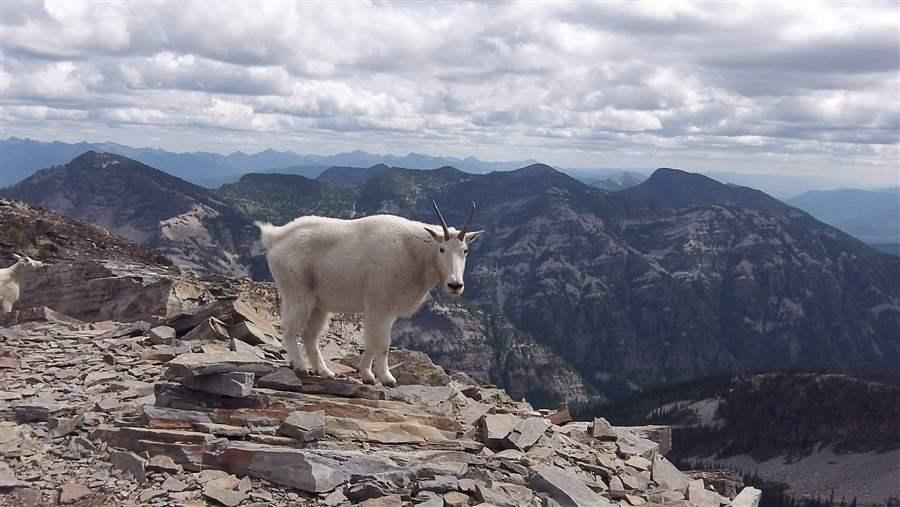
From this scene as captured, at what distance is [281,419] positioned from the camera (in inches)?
549

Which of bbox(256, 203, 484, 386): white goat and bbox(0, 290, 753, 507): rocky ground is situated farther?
bbox(256, 203, 484, 386): white goat

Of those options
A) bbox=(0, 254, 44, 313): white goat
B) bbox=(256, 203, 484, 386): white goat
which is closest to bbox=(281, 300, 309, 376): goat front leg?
bbox=(256, 203, 484, 386): white goat

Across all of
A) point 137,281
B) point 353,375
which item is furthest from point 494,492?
point 137,281

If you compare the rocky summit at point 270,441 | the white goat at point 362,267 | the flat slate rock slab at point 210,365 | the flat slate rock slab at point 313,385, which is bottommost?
the rocky summit at point 270,441

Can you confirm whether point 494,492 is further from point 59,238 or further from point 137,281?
point 59,238

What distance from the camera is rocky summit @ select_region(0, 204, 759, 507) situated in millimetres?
11656

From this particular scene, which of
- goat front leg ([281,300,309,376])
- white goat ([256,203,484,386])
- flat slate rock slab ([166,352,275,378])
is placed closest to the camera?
flat slate rock slab ([166,352,275,378])

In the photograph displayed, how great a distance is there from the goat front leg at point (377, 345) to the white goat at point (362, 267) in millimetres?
Result: 24

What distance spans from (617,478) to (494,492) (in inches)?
137

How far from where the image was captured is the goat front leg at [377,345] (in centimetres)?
1638

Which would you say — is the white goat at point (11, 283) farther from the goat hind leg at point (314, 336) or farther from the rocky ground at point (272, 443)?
the goat hind leg at point (314, 336)

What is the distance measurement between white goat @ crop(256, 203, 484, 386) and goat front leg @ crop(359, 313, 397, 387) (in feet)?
0.08

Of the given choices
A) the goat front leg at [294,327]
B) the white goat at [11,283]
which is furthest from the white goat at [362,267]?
the white goat at [11,283]

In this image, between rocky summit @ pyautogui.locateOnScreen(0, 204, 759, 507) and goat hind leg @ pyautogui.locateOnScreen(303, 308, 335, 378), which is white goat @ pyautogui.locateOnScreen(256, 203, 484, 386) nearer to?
goat hind leg @ pyautogui.locateOnScreen(303, 308, 335, 378)
